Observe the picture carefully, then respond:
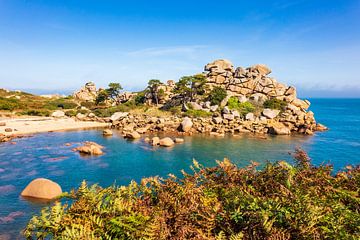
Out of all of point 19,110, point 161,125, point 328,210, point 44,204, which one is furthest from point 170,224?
point 19,110

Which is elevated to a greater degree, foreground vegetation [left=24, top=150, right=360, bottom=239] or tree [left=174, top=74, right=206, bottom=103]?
tree [left=174, top=74, right=206, bottom=103]

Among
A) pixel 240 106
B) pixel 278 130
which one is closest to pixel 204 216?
pixel 278 130

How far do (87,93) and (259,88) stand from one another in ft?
217

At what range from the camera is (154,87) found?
245ft

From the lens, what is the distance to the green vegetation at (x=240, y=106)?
6244 cm

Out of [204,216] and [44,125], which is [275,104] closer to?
[44,125]

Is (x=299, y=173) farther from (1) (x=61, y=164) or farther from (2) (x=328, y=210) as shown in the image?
(1) (x=61, y=164)

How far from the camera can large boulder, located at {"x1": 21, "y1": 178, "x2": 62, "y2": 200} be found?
1986 cm

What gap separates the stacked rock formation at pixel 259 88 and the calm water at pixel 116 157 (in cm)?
838

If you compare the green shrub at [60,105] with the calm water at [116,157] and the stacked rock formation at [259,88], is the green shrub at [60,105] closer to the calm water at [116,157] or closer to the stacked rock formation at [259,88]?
the calm water at [116,157]

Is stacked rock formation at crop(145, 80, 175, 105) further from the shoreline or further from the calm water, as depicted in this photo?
the calm water

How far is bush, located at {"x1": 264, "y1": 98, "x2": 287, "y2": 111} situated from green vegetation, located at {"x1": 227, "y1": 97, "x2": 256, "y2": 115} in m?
3.74

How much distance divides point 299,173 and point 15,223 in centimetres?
1723

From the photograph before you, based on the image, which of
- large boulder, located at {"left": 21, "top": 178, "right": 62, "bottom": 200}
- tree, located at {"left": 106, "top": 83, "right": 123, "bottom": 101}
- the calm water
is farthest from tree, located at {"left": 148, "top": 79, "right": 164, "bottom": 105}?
large boulder, located at {"left": 21, "top": 178, "right": 62, "bottom": 200}
